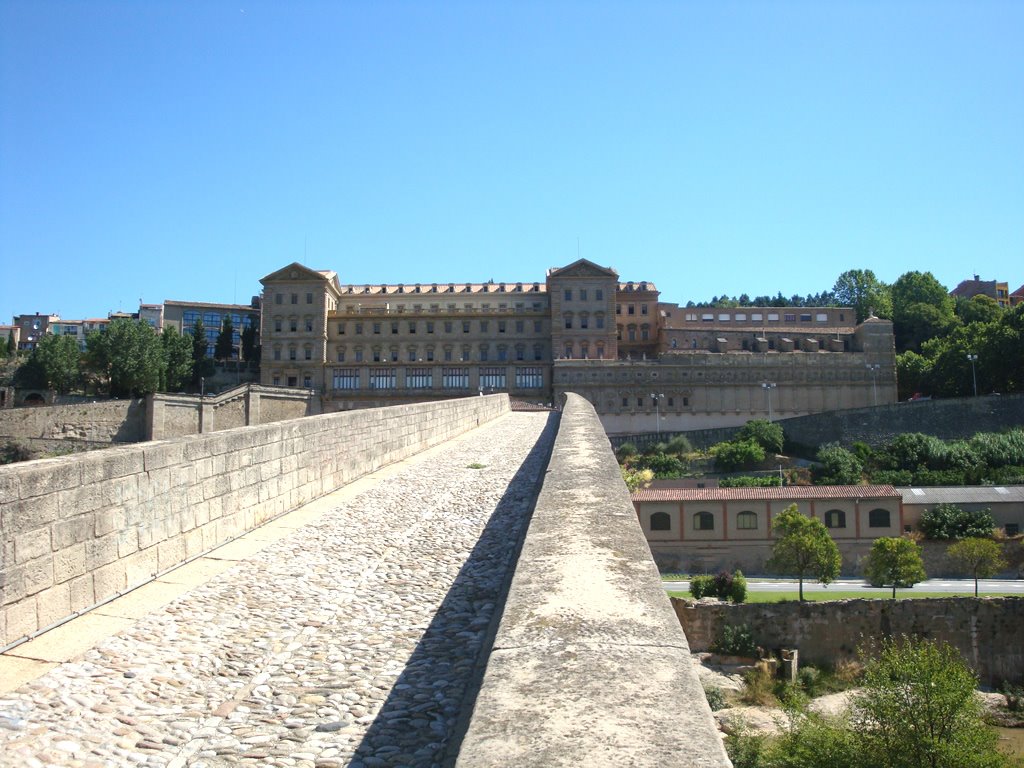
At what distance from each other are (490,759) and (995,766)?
17.9 metres

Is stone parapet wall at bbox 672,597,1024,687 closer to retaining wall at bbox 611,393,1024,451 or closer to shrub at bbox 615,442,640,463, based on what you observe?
shrub at bbox 615,442,640,463

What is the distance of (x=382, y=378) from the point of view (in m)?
81.2

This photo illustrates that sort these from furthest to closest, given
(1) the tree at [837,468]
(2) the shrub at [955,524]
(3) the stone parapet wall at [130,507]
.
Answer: (1) the tree at [837,468]
(2) the shrub at [955,524]
(3) the stone parapet wall at [130,507]

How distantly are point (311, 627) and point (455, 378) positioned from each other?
247ft

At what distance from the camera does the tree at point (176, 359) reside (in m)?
77.0

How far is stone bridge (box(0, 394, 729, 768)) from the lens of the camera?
107 inches

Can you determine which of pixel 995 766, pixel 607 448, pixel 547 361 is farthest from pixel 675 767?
pixel 547 361

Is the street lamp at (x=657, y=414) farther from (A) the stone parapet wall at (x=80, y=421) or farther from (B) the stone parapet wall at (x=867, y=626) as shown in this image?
(B) the stone parapet wall at (x=867, y=626)

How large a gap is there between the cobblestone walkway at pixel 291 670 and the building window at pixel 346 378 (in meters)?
74.1

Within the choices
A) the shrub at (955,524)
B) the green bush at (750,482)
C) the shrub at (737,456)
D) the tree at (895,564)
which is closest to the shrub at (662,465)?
the shrub at (737,456)

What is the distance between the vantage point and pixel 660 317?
8919 cm

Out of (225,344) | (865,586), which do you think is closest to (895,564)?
(865,586)

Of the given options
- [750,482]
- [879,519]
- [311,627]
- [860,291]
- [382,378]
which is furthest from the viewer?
[860,291]

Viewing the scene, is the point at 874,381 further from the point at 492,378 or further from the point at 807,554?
the point at 807,554
